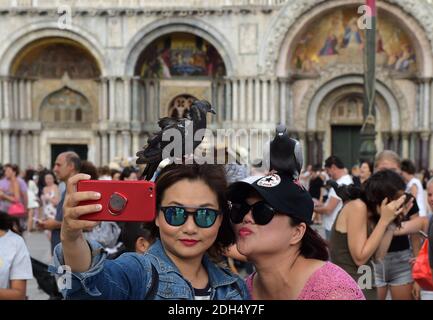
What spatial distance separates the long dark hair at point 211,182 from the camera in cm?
263

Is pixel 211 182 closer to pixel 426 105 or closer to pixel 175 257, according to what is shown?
pixel 175 257

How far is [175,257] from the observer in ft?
8.59

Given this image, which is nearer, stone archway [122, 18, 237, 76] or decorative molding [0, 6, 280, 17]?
decorative molding [0, 6, 280, 17]

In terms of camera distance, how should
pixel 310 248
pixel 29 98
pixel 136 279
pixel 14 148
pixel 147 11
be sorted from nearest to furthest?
pixel 136 279
pixel 310 248
pixel 147 11
pixel 14 148
pixel 29 98

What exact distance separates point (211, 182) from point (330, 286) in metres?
0.62

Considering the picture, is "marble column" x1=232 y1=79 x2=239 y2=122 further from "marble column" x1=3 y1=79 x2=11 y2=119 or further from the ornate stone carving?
"marble column" x1=3 y1=79 x2=11 y2=119

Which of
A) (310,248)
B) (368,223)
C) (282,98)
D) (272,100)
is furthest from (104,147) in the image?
(310,248)

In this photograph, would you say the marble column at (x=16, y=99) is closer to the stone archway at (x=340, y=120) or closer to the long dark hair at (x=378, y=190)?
the stone archway at (x=340, y=120)

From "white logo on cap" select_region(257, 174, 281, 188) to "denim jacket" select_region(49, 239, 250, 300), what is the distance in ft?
1.23

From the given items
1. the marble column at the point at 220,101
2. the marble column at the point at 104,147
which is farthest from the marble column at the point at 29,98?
the marble column at the point at 220,101

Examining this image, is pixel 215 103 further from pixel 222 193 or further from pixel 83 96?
pixel 222 193

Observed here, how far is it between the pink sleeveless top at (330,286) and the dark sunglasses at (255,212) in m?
0.31

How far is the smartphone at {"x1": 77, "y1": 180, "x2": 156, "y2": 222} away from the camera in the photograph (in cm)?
222

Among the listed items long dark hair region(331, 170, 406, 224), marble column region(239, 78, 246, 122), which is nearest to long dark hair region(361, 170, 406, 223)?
long dark hair region(331, 170, 406, 224)
